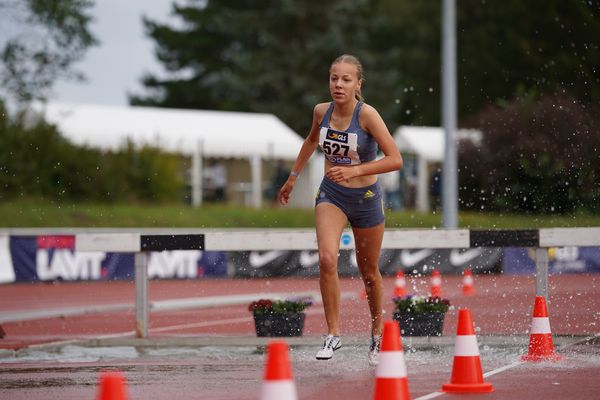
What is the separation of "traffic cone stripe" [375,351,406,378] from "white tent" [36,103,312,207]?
28.4 m

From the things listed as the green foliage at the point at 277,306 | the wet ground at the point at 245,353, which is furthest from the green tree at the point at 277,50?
the green foliage at the point at 277,306

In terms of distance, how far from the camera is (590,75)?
41.1 m

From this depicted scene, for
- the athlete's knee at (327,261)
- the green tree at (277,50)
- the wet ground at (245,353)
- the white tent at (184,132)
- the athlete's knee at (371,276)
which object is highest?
the green tree at (277,50)

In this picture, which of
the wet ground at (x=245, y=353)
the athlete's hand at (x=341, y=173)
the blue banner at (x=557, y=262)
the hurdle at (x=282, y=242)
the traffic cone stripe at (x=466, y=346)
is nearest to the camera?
the traffic cone stripe at (x=466, y=346)

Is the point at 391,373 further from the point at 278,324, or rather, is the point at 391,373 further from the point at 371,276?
the point at 278,324

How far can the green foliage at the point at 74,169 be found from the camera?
109 ft

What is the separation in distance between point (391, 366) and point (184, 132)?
3161cm

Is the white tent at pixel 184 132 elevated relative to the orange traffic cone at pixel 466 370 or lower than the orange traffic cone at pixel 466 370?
elevated

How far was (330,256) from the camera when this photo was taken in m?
9.88

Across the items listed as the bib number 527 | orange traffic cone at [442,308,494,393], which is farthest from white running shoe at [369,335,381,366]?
the bib number 527

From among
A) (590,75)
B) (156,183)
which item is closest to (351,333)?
(156,183)

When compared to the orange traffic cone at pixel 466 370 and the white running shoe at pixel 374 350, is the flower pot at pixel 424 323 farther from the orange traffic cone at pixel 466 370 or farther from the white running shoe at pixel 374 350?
the orange traffic cone at pixel 466 370

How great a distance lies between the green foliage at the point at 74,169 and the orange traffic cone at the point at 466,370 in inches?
959

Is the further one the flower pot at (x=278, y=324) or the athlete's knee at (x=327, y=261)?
the flower pot at (x=278, y=324)
